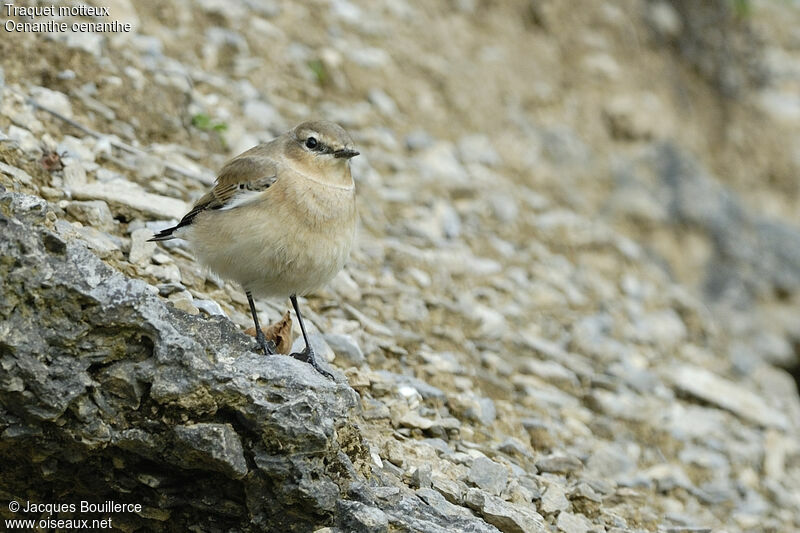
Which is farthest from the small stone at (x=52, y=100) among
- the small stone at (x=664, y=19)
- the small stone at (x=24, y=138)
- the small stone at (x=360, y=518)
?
the small stone at (x=664, y=19)

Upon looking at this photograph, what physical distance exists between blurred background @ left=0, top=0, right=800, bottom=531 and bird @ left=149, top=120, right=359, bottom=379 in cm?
40

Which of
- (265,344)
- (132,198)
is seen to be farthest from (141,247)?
(265,344)

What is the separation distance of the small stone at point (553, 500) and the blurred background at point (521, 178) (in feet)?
2.50

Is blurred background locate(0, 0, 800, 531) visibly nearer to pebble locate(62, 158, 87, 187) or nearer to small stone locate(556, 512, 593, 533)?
pebble locate(62, 158, 87, 187)

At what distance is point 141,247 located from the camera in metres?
6.37

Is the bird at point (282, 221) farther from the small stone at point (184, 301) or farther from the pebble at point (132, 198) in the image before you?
the pebble at point (132, 198)

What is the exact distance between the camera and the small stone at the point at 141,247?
6.23 metres

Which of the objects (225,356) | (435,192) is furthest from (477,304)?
(225,356)

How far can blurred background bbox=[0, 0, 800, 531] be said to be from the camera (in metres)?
7.43

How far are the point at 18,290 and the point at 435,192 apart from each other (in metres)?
6.30

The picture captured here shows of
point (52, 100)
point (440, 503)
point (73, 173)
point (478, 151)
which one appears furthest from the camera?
point (478, 151)

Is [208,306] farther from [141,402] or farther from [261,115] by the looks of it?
[261,115]

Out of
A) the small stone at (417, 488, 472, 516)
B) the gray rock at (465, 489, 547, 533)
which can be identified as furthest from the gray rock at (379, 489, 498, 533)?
the gray rock at (465, 489, 547, 533)

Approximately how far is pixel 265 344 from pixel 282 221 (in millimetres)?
857
